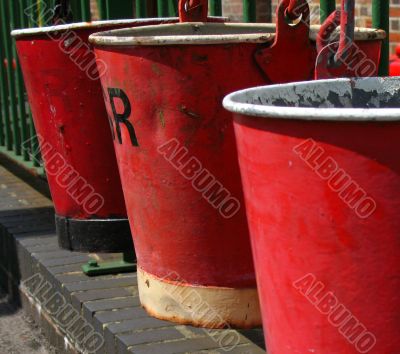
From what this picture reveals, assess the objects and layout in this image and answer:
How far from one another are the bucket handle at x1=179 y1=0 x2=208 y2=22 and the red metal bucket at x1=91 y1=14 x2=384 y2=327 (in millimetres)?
233

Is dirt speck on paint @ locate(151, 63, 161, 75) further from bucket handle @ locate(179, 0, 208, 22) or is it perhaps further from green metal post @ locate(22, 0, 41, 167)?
green metal post @ locate(22, 0, 41, 167)

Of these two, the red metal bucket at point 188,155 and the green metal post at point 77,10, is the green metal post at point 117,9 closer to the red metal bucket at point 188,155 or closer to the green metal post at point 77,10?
the green metal post at point 77,10

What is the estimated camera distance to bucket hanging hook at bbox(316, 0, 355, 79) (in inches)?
78.3

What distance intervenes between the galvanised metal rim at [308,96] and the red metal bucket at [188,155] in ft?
1.04

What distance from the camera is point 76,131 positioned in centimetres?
304

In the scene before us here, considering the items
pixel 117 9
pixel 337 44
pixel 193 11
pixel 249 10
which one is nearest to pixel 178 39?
pixel 337 44

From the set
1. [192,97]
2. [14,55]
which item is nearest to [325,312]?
[192,97]

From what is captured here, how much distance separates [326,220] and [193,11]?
1388 mm

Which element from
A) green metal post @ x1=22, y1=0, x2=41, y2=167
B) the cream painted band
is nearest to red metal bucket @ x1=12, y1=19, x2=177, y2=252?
the cream painted band

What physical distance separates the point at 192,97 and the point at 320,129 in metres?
0.83

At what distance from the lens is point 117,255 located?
3.51 meters

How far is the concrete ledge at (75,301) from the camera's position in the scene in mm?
2580

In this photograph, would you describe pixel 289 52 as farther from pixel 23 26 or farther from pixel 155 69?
pixel 23 26

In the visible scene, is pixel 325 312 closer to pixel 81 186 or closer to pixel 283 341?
pixel 283 341
